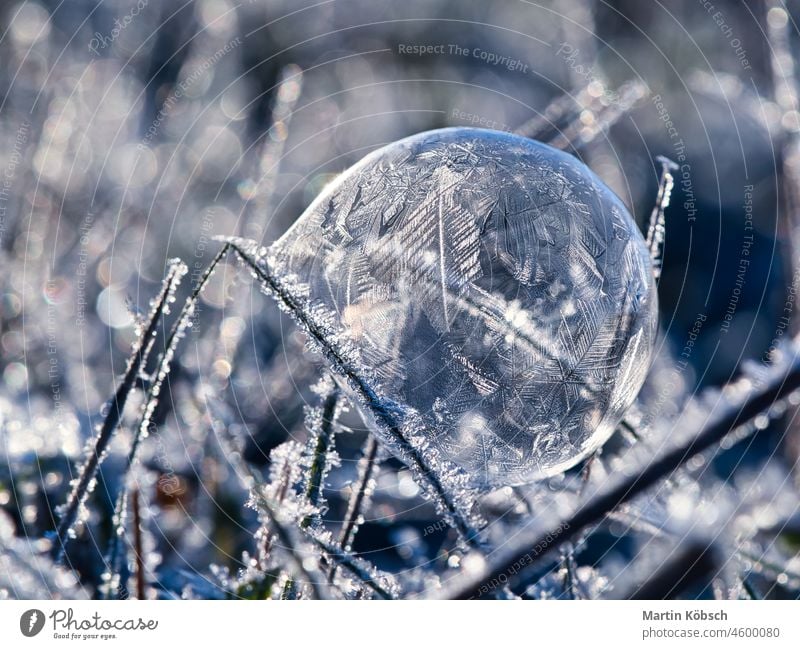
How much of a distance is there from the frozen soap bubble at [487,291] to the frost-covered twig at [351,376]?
0.01m

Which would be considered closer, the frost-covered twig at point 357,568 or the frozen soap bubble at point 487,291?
the frozen soap bubble at point 487,291

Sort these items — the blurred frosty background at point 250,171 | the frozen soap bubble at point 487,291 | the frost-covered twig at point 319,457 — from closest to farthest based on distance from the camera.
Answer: the frozen soap bubble at point 487,291 < the frost-covered twig at point 319,457 < the blurred frosty background at point 250,171

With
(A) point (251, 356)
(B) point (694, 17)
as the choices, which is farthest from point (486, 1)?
(A) point (251, 356)

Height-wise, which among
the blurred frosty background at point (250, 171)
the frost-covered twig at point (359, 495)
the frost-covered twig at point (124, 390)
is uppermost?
the blurred frosty background at point (250, 171)

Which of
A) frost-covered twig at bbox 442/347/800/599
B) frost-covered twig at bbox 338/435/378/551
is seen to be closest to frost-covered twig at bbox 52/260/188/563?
frost-covered twig at bbox 338/435/378/551

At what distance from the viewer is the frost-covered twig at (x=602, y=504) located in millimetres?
667

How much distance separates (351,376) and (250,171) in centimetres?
134

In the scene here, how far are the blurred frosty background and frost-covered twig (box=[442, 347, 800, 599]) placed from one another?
12.7 inches

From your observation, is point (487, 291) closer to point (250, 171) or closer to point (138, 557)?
point (138, 557)

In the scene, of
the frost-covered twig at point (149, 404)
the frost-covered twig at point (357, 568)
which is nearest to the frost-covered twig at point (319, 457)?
the frost-covered twig at point (357, 568)

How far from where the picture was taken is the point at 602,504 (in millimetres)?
679

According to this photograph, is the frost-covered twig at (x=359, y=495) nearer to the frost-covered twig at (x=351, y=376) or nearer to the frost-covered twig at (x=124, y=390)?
the frost-covered twig at (x=351, y=376)

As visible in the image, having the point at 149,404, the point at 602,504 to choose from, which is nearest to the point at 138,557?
the point at 149,404

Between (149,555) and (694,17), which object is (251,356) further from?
(694,17)
